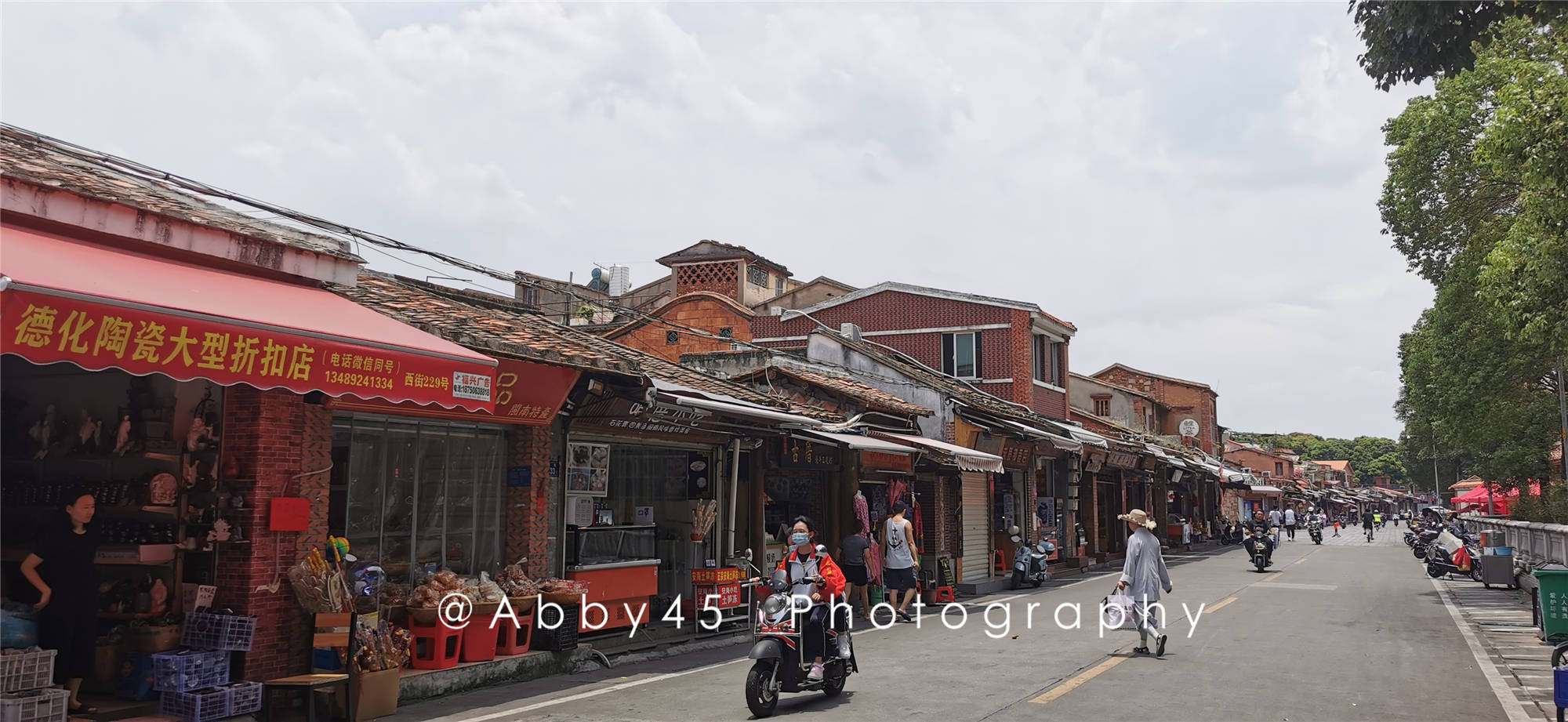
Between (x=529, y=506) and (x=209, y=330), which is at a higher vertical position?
(x=209, y=330)

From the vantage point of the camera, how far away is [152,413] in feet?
30.3

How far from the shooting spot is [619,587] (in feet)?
43.4

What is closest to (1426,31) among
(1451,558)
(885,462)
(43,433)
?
(885,462)

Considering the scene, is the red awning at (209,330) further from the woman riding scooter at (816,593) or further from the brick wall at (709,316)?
the brick wall at (709,316)

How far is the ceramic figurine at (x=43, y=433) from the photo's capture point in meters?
9.36

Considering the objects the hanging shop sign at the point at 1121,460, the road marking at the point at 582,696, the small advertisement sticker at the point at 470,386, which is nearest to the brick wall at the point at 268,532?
the small advertisement sticker at the point at 470,386

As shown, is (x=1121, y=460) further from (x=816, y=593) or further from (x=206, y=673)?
(x=206, y=673)

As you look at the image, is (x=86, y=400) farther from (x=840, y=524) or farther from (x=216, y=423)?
(x=840, y=524)

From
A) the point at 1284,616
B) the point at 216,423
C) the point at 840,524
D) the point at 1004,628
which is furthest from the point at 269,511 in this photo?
the point at 1284,616

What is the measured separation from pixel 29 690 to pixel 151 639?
1299 millimetres

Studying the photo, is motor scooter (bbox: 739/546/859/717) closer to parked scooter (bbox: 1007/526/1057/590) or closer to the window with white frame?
parked scooter (bbox: 1007/526/1057/590)

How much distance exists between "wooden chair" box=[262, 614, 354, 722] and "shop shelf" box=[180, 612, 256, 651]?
1.33 feet

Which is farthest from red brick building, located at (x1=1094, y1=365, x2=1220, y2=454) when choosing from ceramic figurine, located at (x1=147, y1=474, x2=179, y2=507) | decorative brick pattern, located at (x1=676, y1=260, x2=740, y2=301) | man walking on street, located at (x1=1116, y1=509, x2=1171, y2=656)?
ceramic figurine, located at (x1=147, y1=474, x2=179, y2=507)

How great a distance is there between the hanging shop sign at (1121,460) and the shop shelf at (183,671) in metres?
27.0
